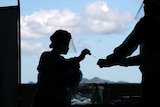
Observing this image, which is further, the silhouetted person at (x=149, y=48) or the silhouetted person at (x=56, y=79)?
the silhouetted person at (x=56, y=79)

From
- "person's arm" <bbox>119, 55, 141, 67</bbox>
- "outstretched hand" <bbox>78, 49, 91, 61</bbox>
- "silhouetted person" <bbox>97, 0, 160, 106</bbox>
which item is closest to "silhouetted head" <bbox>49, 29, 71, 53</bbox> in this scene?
"outstretched hand" <bbox>78, 49, 91, 61</bbox>

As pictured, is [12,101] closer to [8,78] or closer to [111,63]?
[8,78]

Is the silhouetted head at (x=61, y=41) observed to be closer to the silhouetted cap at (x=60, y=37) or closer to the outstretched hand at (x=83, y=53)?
the silhouetted cap at (x=60, y=37)

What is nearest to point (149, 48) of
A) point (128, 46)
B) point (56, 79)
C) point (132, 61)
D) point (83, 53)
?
point (128, 46)

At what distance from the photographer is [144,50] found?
1.95 m

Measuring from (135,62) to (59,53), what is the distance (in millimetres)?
562

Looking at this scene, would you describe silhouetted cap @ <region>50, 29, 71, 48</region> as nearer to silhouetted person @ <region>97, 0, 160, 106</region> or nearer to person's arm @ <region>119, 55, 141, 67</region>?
person's arm @ <region>119, 55, 141, 67</region>

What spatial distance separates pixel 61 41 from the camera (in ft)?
8.52

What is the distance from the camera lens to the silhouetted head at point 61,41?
2.58 m

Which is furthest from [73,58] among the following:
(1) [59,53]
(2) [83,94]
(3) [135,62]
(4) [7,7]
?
(4) [7,7]

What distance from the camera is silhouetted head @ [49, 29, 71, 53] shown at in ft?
8.46

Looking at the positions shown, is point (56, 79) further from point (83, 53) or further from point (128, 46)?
point (128, 46)

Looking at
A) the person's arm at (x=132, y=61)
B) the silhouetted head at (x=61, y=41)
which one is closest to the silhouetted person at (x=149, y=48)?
the person's arm at (x=132, y=61)

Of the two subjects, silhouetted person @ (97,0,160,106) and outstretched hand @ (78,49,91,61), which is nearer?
silhouetted person @ (97,0,160,106)
